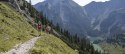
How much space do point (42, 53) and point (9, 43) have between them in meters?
7.26

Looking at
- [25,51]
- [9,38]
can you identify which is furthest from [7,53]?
[9,38]

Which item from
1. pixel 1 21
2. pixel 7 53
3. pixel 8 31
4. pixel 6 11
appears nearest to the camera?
pixel 7 53

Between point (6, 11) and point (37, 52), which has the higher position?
point (6, 11)

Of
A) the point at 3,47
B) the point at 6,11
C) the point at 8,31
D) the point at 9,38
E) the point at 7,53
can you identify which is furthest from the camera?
the point at 6,11

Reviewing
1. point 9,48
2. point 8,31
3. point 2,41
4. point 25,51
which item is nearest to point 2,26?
point 8,31

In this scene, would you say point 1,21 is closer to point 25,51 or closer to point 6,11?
point 6,11

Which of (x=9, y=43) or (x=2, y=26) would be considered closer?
(x=9, y=43)

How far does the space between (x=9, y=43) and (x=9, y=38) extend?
4191 millimetres

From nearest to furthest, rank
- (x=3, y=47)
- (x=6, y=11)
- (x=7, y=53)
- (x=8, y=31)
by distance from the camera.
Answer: (x=7, y=53)
(x=3, y=47)
(x=8, y=31)
(x=6, y=11)

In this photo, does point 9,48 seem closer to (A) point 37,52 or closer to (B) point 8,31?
(A) point 37,52

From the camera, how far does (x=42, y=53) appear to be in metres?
34.9

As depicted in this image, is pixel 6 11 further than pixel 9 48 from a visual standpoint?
Yes

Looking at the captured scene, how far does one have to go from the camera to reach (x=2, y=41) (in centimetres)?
3991

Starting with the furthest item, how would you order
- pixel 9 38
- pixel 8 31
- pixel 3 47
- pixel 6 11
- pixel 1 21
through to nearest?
1. pixel 6 11
2. pixel 1 21
3. pixel 8 31
4. pixel 9 38
5. pixel 3 47
